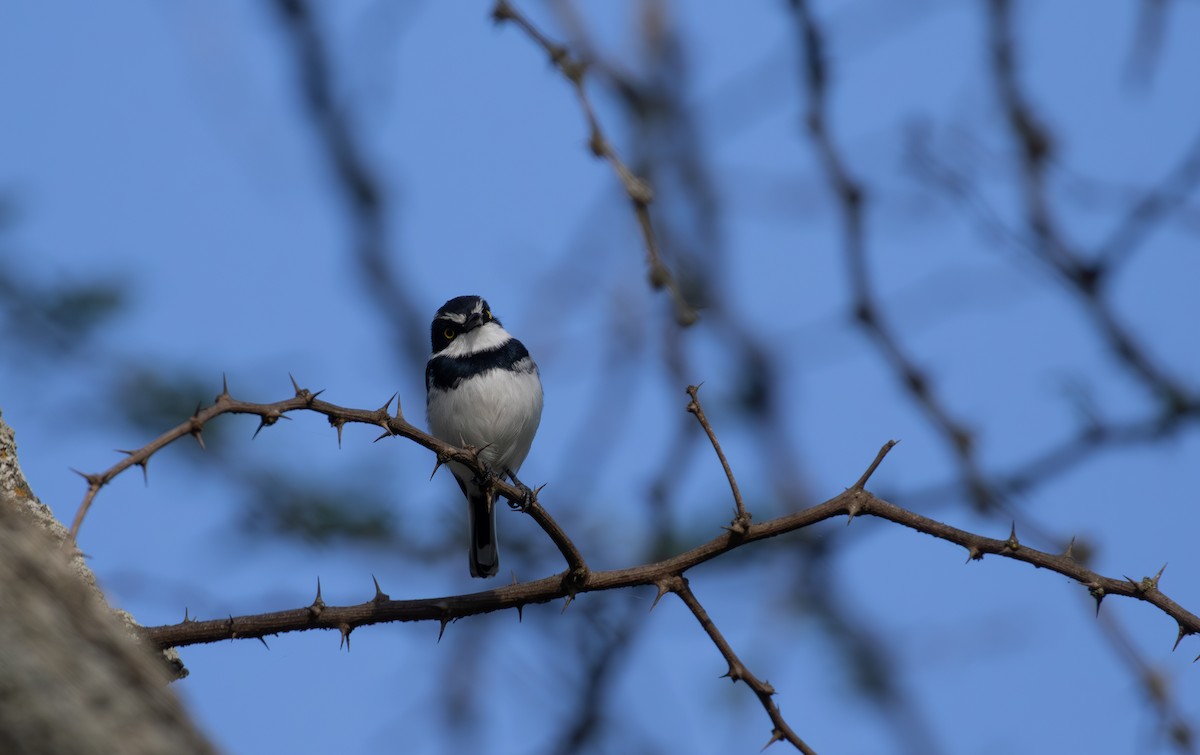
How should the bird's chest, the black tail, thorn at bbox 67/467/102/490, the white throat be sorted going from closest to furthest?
1. thorn at bbox 67/467/102/490
2. the bird's chest
3. the black tail
4. the white throat

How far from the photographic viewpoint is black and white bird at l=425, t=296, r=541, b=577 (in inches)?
302

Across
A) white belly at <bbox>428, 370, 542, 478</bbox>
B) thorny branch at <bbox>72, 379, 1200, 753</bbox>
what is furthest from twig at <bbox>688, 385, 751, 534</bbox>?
white belly at <bbox>428, 370, 542, 478</bbox>

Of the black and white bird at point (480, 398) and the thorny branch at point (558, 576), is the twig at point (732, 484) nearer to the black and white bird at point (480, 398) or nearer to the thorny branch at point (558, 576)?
the thorny branch at point (558, 576)

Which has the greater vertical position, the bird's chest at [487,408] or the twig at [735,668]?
the bird's chest at [487,408]

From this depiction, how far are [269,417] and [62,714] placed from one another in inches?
66.4

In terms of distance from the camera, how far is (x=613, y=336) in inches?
349

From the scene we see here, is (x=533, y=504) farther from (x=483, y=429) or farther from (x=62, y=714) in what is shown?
(x=483, y=429)

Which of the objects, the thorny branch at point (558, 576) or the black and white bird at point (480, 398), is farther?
the black and white bird at point (480, 398)

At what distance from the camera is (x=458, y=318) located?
8078 mm

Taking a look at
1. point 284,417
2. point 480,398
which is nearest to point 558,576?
point 284,417

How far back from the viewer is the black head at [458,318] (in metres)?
8.03

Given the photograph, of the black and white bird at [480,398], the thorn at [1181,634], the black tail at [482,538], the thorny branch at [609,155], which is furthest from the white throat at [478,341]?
the thorn at [1181,634]

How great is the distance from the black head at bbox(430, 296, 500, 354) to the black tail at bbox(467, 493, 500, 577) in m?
0.99

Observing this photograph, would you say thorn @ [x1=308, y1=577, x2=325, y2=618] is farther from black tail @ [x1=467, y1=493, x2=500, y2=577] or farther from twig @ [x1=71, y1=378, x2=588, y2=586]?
black tail @ [x1=467, y1=493, x2=500, y2=577]
